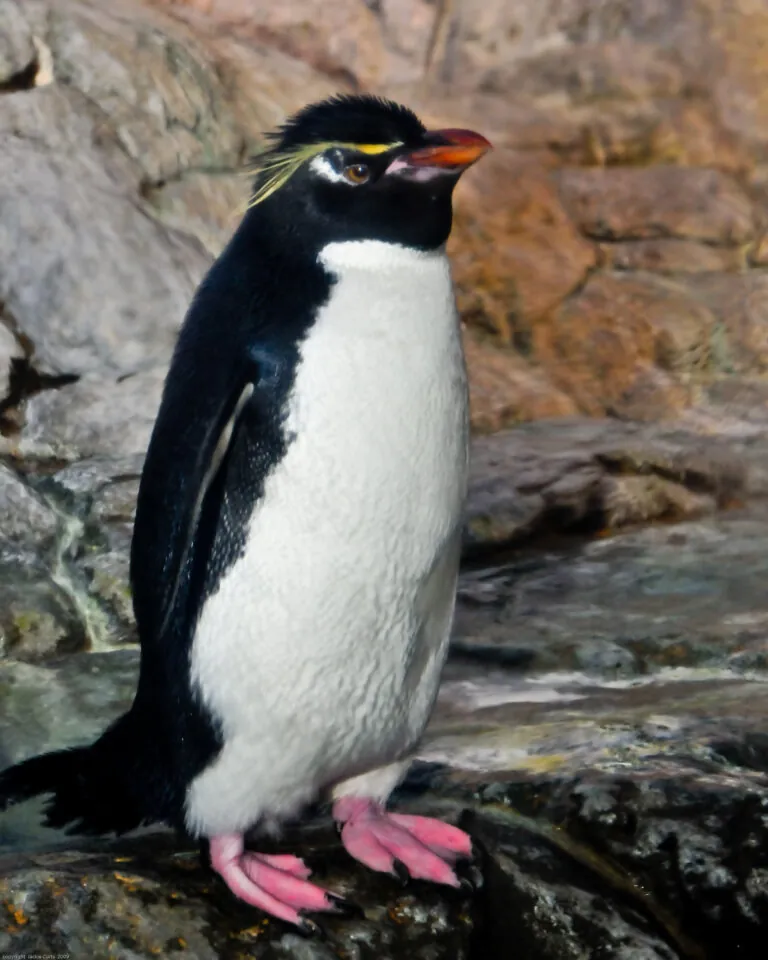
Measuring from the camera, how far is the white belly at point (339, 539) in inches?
62.9

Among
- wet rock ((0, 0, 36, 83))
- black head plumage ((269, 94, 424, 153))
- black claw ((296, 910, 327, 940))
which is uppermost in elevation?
wet rock ((0, 0, 36, 83))

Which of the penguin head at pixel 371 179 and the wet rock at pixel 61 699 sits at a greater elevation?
the penguin head at pixel 371 179

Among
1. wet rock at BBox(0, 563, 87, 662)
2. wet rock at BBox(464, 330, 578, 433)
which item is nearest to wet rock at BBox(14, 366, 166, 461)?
wet rock at BBox(0, 563, 87, 662)

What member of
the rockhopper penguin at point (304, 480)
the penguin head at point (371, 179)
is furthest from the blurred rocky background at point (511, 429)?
the penguin head at point (371, 179)

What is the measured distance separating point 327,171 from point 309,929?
904 mm

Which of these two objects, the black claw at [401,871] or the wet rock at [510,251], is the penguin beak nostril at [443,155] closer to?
the black claw at [401,871]

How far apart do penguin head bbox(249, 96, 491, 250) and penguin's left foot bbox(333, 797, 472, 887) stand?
2.48 feet

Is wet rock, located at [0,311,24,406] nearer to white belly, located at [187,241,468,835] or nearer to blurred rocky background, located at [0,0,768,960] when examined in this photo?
blurred rocky background, located at [0,0,768,960]

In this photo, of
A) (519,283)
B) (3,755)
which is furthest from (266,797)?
(519,283)

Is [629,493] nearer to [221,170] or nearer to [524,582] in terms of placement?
[524,582]

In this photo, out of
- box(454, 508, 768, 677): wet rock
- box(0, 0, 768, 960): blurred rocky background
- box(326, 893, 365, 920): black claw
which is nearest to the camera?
box(326, 893, 365, 920): black claw

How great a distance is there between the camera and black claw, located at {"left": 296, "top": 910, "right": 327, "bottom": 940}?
1535 mm

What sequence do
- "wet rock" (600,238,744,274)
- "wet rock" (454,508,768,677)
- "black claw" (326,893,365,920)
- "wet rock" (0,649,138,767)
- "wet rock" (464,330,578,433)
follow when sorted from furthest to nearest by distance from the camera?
1. "wet rock" (600,238,744,274)
2. "wet rock" (464,330,578,433)
3. "wet rock" (454,508,768,677)
4. "wet rock" (0,649,138,767)
5. "black claw" (326,893,365,920)

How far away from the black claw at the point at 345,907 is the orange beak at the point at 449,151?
885 millimetres
